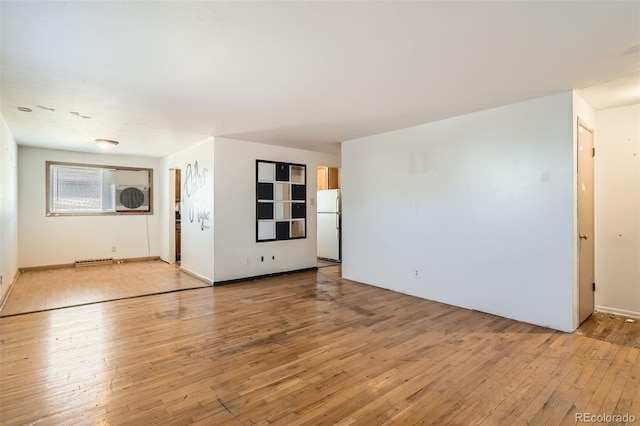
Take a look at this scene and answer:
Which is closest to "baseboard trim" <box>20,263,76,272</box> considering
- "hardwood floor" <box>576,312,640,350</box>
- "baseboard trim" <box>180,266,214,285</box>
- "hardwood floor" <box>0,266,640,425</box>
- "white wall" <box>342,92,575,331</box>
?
"baseboard trim" <box>180,266,214,285</box>

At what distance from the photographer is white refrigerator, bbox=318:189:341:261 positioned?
7.27 m

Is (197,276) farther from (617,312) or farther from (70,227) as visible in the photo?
(617,312)

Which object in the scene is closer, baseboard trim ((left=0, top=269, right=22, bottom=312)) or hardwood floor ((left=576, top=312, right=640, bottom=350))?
hardwood floor ((left=576, top=312, right=640, bottom=350))

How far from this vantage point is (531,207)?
3457 mm

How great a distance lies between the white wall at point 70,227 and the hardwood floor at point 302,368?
352cm

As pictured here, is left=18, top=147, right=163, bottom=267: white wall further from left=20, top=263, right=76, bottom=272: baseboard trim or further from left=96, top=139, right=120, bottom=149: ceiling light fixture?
left=96, top=139, right=120, bottom=149: ceiling light fixture

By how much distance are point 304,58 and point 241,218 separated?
3.52m

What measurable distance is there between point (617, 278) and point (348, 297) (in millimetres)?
3160

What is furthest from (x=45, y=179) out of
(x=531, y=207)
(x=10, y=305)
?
(x=531, y=207)

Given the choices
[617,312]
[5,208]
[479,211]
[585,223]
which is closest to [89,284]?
[5,208]

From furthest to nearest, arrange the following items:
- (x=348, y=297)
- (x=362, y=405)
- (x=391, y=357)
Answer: (x=348, y=297)
(x=391, y=357)
(x=362, y=405)

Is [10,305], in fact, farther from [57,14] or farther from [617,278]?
[617,278]

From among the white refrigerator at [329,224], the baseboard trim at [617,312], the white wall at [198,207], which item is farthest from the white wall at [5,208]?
the baseboard trim at [617,312]

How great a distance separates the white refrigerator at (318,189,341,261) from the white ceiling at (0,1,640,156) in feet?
10.9
